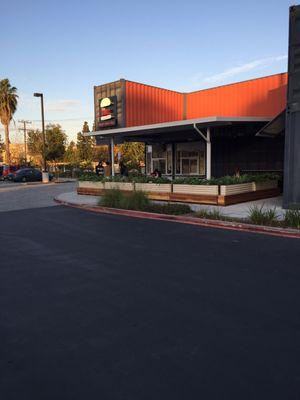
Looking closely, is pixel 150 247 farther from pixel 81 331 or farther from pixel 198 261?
pixel 81 331

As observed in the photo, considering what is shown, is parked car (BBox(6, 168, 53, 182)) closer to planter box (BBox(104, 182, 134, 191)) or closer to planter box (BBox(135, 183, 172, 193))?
planter box (BBox(104, 182, 134, 191))

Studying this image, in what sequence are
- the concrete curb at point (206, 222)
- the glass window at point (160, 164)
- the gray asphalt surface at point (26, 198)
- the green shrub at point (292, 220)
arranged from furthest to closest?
the glass window at point (160, 164) → the gray asphalt surface at point (26, 198) → the green shrub at point (292, 220) → the concrete curb at point (206, 222)

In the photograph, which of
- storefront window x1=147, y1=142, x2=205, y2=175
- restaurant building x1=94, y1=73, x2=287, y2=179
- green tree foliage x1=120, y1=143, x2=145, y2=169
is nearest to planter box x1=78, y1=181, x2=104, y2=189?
restaurant building x1=94, y1=73, x2=287, y2=179

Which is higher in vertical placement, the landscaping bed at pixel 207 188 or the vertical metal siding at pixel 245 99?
the vertical metal siding at pixel 245 99

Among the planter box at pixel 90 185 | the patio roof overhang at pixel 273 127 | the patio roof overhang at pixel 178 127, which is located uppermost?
the patio roof overhang at pixel 178 127

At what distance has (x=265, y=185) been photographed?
16281mm

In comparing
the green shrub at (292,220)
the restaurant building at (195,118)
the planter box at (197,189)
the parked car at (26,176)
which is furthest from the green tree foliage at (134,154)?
the green shrub at (292,220)

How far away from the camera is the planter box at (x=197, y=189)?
1412 centimetres

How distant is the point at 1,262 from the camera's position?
6.59m

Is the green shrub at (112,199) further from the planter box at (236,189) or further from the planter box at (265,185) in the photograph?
the planter box at (265,185)

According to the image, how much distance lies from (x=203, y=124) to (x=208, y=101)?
9.54 meters

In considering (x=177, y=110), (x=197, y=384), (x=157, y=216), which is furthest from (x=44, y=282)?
(x=177, y=110)

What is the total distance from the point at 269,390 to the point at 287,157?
10404 mm

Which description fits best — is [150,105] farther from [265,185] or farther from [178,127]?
[265,185]
